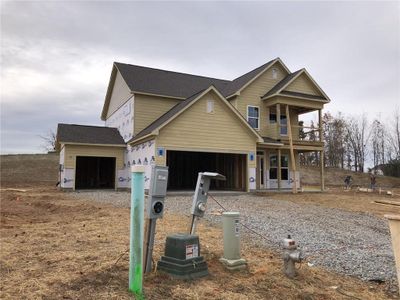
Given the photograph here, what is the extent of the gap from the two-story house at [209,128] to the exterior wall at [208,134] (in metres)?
0.05

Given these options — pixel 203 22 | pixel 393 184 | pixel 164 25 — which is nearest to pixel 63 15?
pixel 164 25

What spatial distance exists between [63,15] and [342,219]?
12.3 meters

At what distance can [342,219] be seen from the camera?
1065cm

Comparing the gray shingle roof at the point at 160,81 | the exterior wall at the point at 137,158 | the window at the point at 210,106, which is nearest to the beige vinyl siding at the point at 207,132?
the window at the point at 210,106

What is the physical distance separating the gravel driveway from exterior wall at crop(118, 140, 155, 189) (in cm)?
437

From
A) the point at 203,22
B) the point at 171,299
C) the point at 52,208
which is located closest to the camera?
the point at 171,299

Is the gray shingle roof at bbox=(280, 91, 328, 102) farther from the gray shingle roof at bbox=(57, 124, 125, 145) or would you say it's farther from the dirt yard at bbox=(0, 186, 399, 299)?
the dirt yard at bbox=(0, 186, 399, 299)

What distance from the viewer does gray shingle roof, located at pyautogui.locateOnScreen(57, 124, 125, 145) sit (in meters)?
20.3

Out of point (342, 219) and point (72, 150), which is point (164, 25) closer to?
point (72, 150)

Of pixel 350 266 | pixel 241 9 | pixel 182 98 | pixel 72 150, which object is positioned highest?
pixel 241 9

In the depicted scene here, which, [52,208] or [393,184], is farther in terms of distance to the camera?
[393,184]

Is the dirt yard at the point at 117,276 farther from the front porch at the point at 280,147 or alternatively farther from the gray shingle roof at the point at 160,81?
the gray shingle roof at the point at 160,81

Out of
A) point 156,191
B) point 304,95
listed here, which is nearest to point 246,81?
point 304,95

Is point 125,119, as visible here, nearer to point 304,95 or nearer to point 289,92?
point 289,92
